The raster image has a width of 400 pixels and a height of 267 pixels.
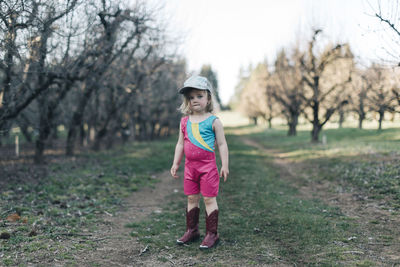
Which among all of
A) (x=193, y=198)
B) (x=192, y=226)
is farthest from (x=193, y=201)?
(x=192, y=226)

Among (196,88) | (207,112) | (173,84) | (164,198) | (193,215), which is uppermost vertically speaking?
(173,84)

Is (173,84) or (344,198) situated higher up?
(173,84)

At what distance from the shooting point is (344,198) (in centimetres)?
751

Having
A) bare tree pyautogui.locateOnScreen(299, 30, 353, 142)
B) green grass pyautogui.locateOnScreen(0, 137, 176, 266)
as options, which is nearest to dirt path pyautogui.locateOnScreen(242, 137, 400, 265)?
green grass pyautogui.locateOnScreen(0, 137, 176, 266)

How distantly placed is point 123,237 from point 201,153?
189 cm

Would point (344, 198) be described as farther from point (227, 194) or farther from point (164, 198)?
point (164, 198)

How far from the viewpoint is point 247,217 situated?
5945 mm

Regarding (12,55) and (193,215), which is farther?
(12,55)

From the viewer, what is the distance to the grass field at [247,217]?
408 cm

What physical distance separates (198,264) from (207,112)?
2.17 metres

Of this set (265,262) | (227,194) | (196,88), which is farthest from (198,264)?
(227,194)

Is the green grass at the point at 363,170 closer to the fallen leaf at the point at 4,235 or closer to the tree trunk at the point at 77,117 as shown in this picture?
the fallen leaf at the point at 4,235

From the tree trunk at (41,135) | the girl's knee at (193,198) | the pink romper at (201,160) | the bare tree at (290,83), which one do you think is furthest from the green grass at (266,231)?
the bare tree at (290,83)

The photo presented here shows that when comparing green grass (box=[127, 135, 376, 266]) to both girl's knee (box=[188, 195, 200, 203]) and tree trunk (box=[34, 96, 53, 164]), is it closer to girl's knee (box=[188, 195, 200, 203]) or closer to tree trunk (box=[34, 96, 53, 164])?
girl's knee (box=[188, 195, 200, 203])
